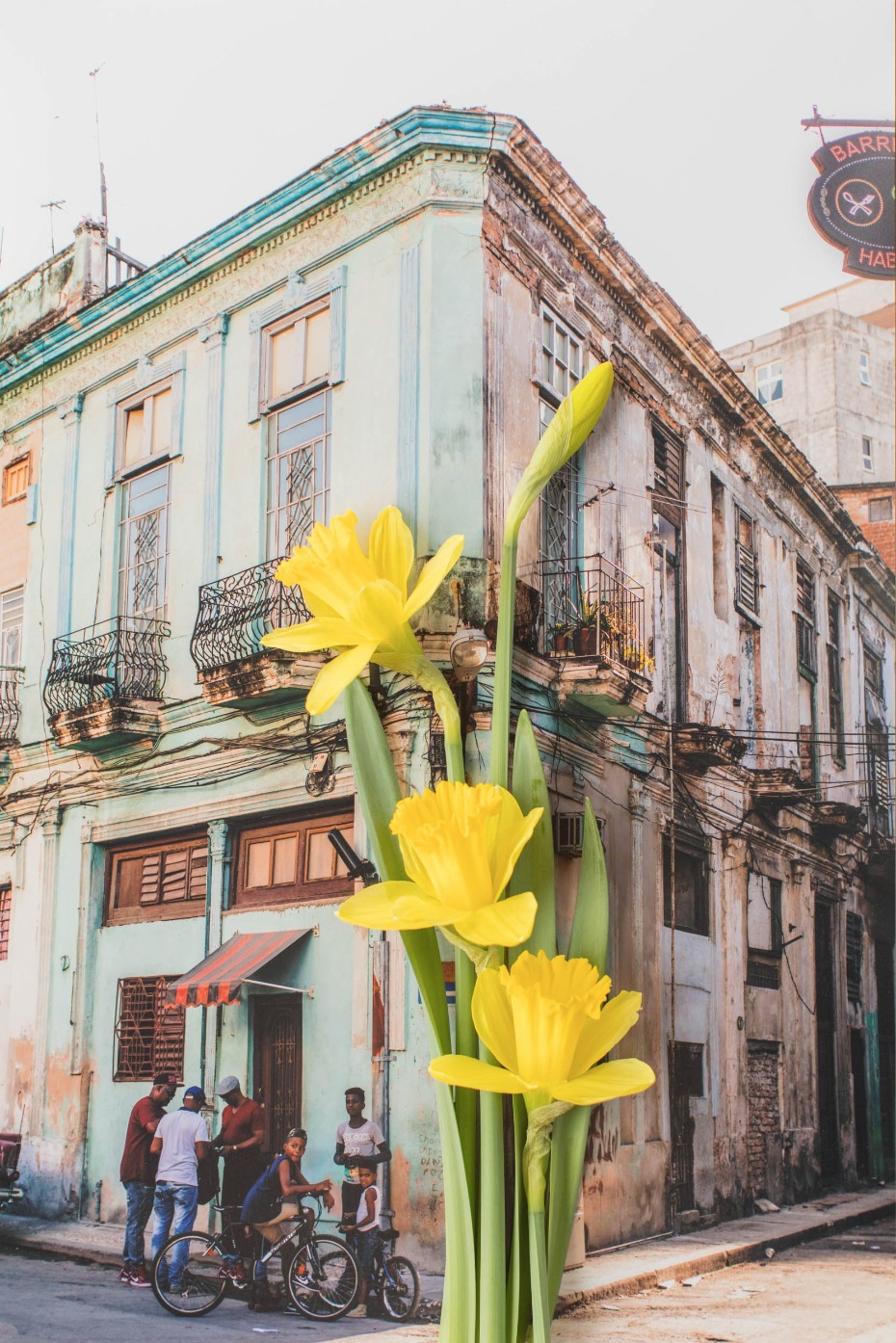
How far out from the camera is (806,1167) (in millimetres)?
2275

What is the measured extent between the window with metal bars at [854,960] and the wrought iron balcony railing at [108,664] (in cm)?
130

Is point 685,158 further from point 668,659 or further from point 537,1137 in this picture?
point 537,1137

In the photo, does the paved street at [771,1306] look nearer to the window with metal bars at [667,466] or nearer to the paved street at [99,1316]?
the paved street at [99,1316]

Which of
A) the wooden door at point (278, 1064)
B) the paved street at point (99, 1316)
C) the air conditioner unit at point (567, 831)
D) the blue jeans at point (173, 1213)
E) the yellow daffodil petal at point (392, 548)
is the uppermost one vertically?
the yellow daffodil petal at point (392, 548)

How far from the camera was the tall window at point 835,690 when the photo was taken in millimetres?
2420

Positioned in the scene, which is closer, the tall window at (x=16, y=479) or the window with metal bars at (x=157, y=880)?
the window with metal bars at (x=157, y=880)

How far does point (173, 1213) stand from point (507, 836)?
885mm

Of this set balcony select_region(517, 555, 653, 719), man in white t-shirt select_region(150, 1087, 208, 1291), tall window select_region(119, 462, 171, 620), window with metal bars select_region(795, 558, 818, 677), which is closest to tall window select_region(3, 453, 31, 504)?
tall window select_region(119, 462, 171, 620)

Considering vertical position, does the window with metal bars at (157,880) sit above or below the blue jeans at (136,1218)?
A: above

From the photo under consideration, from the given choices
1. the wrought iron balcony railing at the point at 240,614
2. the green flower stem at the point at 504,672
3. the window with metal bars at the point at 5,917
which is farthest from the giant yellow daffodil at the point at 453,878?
the window with metal bars at the point at 5,917

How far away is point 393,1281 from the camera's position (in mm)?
2031

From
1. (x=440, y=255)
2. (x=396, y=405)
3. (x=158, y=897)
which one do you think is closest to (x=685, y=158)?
(x=440, y=255)

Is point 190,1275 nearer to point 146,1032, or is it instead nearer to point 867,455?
point 146,1032

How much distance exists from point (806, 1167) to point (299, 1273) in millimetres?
888
